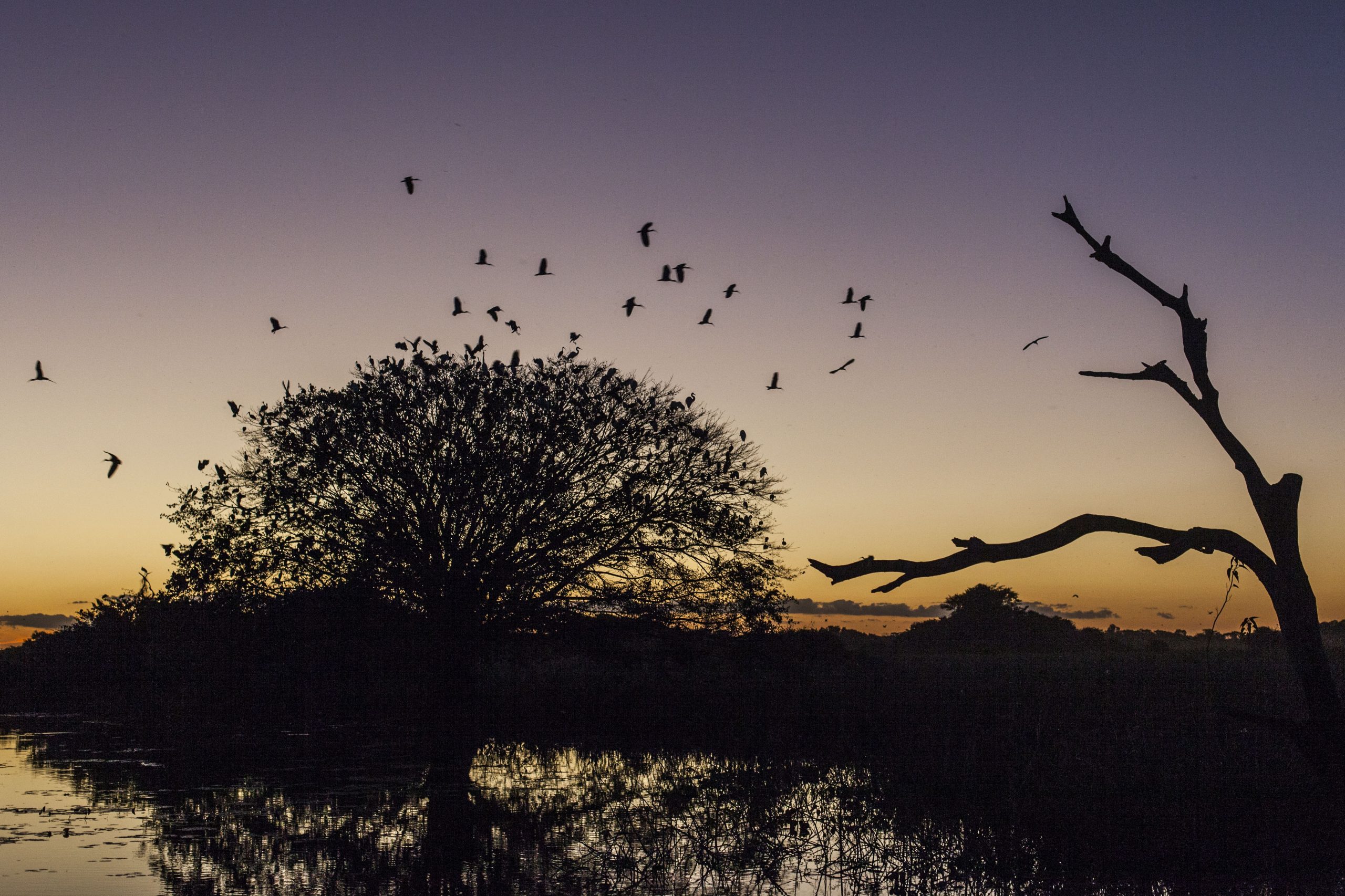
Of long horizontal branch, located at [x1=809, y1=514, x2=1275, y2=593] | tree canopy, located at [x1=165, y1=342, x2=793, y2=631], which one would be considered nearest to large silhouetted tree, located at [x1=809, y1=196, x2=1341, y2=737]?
long horizontal branch, located at [x1=809, y1=514, x2=1275, y2=593]

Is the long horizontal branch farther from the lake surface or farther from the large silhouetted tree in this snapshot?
the lake surface

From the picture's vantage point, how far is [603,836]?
11.6 meters

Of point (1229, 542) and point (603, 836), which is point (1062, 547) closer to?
point (1229, 542)

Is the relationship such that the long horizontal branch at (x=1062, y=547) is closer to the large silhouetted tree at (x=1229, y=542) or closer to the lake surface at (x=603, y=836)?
the large silhouetted tree at (x=1229, y=542)

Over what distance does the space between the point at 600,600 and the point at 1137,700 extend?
12665mm

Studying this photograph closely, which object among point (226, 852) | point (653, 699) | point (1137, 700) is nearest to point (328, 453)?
point (653, 699)

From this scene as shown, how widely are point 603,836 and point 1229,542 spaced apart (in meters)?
6.76

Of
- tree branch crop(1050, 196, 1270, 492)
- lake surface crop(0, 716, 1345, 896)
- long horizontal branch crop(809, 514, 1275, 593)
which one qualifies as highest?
tree branch crop(1050, 196, 1270, 492)

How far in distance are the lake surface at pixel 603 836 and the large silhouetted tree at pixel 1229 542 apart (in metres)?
1.70

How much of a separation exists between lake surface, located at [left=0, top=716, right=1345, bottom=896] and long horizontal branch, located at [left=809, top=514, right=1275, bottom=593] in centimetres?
266

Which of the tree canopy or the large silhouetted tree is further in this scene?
the tree canopy

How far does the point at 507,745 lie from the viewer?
21500 mm

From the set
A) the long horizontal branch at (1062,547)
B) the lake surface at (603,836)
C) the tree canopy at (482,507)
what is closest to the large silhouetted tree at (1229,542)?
the long horizontal branch at (1062,547)

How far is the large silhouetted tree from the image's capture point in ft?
29.5
